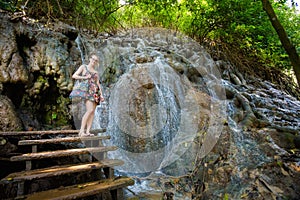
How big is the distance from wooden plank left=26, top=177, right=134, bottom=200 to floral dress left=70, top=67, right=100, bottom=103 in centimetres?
147

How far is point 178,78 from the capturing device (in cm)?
676

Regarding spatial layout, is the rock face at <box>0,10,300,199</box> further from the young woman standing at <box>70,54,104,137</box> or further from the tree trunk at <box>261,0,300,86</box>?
the tree trunk at <box>261,0,300,86</box>

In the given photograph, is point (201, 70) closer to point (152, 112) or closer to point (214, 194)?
point (152, 112)

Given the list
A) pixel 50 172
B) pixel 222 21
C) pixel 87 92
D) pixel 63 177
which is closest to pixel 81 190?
pixel 50 172

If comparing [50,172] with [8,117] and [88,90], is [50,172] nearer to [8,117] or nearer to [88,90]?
[88,90]

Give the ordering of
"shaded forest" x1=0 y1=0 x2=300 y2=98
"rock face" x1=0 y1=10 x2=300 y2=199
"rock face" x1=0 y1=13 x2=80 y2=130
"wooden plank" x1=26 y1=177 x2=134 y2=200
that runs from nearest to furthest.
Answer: "wooden plank" x1=26 y1=177 x2=134 y2=200, "rock face" x1=0 y1=10 x2=300 y2=199, "rock face" x1=0 y1=13 x2=80 y2=130, "shaded forest" x1=0 y1=0 x2=300 y2=98

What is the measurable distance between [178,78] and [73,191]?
5025mm

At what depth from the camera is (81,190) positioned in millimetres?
2553

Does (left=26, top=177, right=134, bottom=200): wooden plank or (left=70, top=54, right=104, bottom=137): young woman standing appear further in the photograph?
(left=70, top=54, right=104, bottom=137): young woman standing

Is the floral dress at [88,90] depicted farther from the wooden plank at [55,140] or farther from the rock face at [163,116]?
the rock face at [163,116]

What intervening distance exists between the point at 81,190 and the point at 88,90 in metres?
1.71

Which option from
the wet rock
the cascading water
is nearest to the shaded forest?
the cascading water

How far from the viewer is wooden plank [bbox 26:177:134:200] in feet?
7.78

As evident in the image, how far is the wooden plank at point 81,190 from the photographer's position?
7.78 feet
